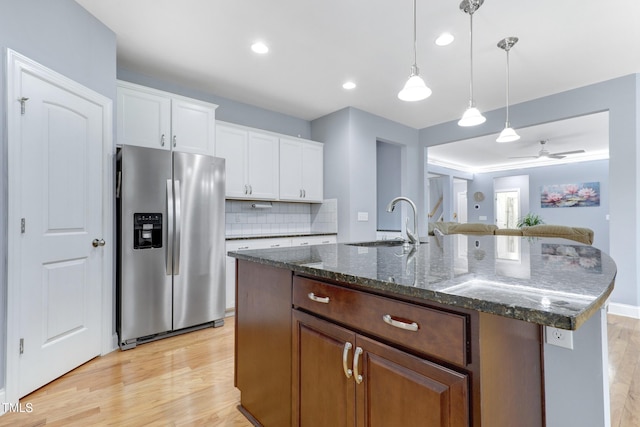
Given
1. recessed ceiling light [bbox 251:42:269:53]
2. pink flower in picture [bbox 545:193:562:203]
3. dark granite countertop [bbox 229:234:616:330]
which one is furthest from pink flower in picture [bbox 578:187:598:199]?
recessed ceiling light [bbox 251:42:269:53]

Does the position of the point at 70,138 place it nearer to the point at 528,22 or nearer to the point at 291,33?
the point at 291,33

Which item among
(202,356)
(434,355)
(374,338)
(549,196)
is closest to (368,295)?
(374,338)

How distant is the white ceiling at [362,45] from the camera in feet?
7.47

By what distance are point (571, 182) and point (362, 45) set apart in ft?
26.4

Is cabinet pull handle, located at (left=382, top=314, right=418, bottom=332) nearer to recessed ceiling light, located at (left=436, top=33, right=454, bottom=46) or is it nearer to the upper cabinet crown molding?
recessed ceiling light, located at (left=436, top=33, right=454, bottom=46)

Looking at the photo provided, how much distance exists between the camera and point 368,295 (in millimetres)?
927

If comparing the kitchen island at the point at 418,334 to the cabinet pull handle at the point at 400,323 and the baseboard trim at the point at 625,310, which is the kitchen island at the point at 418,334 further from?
the baseboard trim at the point at 625,310

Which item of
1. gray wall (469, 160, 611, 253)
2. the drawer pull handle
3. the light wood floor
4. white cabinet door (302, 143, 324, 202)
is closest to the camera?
the drawer pull handle

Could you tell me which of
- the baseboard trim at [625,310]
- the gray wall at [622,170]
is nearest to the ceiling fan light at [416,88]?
the gray wall at [622,170]

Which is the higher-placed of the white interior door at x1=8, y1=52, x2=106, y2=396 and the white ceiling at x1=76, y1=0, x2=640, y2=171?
the white ceiling at x1=76, y1=0, x2=640, y2=171

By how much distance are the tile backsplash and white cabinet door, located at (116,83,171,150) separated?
1206 millimetres

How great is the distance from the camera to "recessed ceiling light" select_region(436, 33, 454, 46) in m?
2.58

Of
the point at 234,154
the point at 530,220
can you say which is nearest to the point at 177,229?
the point at 234,154

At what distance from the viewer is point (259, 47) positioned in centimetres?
276
